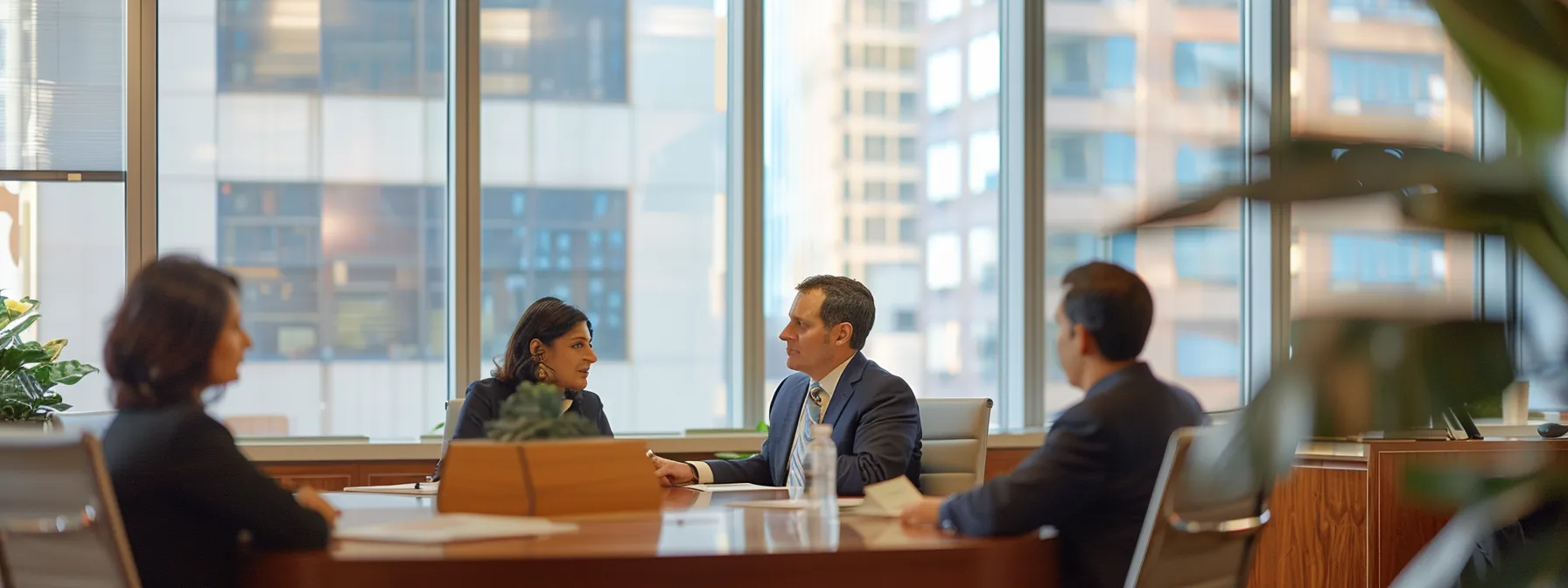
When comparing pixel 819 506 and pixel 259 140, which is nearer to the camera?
pixel 819 506

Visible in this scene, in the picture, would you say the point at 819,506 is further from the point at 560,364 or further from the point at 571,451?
the point at 560,364

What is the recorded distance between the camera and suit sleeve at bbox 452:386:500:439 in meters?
3.56

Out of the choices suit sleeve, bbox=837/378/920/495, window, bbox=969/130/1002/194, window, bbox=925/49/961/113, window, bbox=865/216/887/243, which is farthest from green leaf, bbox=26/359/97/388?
window, bbox=969/130/1002/194

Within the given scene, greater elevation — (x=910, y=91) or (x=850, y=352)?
(x=910, y=91)

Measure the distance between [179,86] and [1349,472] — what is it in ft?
15.1

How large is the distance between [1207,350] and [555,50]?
3.39 metres

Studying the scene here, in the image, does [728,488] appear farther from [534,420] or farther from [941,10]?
[941,10]

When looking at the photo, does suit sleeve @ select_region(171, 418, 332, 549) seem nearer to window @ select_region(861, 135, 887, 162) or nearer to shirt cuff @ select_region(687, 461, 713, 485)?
shirt cuff @ select_region(687, 461, 713, 485)

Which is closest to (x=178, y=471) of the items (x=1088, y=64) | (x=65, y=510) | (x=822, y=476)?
(x=65, y=510)

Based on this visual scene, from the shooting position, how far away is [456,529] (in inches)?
81.9

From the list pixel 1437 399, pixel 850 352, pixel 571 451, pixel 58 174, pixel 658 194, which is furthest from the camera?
pixel 658 194

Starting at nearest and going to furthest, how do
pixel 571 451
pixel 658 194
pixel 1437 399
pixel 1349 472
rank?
pixel 1437 399 → pixel 571 451 → pixel 1349 472 → pixel 658 194

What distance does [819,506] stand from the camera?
98.0 inches

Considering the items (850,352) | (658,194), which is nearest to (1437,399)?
(850,352)
